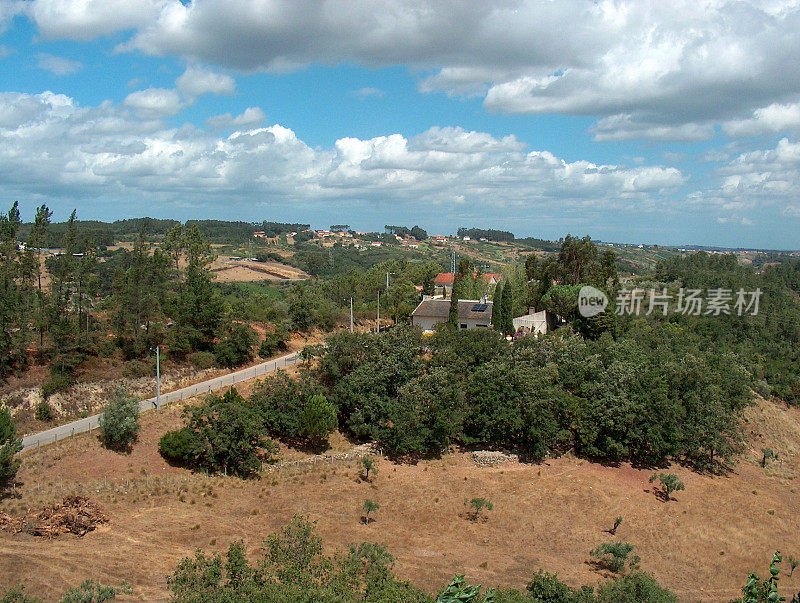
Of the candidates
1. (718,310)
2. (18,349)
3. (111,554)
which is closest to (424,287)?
(718,310)

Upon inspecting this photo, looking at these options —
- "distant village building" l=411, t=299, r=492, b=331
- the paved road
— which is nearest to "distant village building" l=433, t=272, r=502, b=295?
"distant village building" l=411, t=299, r=492, b=331

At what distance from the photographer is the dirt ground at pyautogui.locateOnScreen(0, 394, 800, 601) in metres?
19.9

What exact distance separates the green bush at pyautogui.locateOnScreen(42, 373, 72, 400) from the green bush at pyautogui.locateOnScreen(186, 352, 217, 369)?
725cm

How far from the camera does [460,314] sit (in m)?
49.8

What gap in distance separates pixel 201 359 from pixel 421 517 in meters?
19.3

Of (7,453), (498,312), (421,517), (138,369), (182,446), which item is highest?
(498,312)

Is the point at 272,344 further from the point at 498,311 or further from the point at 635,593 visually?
the point at 635,593

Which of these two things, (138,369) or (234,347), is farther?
(234,347)

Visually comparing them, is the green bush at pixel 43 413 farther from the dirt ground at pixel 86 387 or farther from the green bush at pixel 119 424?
the green bush at pixel 119 424

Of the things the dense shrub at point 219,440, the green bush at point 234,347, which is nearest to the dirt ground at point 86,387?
the green bush at point 234,347

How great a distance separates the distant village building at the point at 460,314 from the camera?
4902cm

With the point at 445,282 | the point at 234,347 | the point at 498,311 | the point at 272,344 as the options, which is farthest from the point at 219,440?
the point at 445,282

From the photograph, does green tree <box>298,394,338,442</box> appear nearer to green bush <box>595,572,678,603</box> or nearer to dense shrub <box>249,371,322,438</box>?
dense shrub <box>249,371,322,438</box>

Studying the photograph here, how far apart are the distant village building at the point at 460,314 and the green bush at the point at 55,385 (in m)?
25.1
